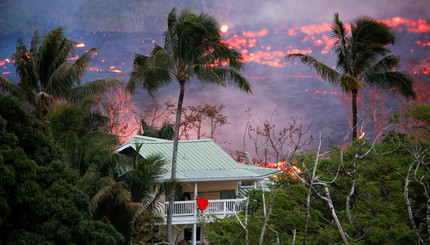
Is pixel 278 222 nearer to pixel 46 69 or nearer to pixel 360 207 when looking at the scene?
pixel 360 207

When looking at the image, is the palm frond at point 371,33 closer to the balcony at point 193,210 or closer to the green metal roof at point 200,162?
the green metal roof at point 200,162

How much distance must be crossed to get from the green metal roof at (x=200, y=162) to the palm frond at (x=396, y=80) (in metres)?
6.91

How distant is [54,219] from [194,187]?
44.1 feet

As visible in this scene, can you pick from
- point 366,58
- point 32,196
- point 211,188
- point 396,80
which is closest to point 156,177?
point 211,188

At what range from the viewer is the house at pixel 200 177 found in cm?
2273

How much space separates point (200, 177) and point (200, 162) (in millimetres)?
2690

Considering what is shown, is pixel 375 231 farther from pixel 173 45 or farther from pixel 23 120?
pixel 173 45

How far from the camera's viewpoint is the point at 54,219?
10.8 m

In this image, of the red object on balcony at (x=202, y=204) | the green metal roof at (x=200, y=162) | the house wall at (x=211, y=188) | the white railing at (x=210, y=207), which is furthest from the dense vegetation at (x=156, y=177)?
the house wall at (x=211, y=188)

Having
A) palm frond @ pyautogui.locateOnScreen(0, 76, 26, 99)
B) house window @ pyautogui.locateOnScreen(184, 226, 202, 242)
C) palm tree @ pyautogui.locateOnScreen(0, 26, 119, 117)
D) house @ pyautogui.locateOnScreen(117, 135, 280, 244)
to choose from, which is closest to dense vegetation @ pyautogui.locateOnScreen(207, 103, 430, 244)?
house @ pyautogui.locateOnScreen(117, 135, 280, 244)

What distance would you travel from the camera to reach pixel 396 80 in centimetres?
2339

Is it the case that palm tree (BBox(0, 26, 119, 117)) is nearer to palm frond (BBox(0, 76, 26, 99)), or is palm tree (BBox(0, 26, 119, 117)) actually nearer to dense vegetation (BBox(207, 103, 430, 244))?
palm frond (BBox(0, 76, 26, 99))

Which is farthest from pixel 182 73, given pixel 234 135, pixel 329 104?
pixel 329 104

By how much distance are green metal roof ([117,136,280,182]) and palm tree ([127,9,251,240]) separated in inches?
131
